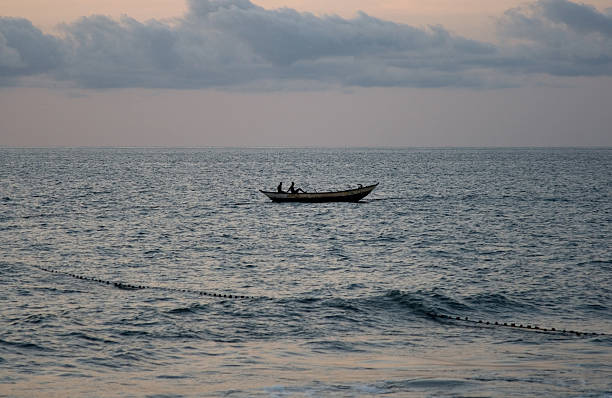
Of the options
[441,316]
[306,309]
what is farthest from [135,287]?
[441,316]

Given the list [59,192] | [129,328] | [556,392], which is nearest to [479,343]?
[556,392]

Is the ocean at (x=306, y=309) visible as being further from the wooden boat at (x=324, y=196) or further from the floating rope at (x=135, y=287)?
the wooden boat at (x=324, y=196)

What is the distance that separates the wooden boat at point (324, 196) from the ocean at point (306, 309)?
41.1 ft

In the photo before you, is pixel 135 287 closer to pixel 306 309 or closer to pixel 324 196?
pixel 306 309

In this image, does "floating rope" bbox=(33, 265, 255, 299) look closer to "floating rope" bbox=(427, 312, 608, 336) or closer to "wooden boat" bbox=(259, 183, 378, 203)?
"floating rope" bbox=(427, 312, 608, 336)

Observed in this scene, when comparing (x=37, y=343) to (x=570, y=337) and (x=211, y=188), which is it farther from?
(x=211, y=188)

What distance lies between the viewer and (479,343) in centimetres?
1866

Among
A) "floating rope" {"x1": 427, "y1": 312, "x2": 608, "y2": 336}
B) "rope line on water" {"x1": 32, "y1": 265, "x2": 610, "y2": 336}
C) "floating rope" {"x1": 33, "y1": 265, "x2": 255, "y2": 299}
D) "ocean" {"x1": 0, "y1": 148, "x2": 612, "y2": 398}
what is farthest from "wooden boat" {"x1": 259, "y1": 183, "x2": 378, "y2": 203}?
"floating rope" {"x1": 427, "y1": 312, "x2": 608, "y2": 336}

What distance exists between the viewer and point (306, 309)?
75.1ft

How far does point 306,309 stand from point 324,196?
41784 millimetres

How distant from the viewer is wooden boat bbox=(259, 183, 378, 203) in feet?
211

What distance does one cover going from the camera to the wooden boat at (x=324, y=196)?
64312 millimetres

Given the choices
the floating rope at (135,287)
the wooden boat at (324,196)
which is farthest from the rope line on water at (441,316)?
the wooden boat at (324,196)

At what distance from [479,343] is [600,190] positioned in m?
73.8
